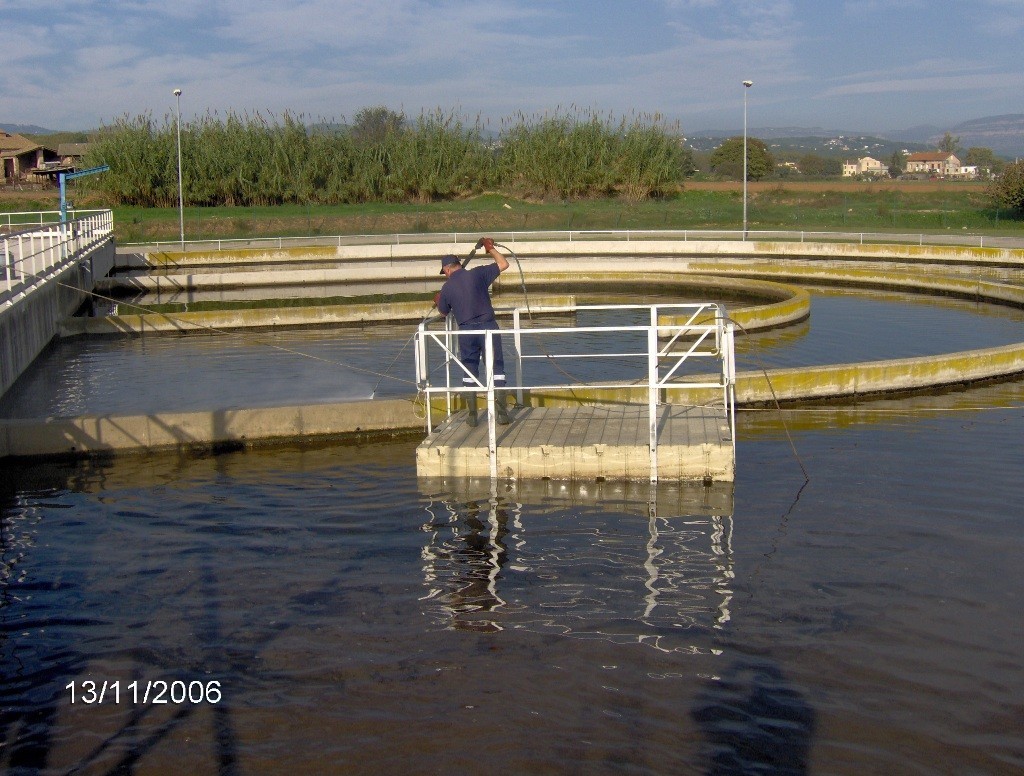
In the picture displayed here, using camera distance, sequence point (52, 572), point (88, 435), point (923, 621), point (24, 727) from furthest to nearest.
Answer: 1. point (88, 435)
2. point (52, 572)
3. point (923, 621)
4. point (24, 727)

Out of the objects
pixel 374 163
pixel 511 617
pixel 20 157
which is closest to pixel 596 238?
pixel 374 163

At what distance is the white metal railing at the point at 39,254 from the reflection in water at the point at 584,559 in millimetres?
8234

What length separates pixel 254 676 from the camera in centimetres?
666

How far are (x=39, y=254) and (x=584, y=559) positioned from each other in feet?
43.4

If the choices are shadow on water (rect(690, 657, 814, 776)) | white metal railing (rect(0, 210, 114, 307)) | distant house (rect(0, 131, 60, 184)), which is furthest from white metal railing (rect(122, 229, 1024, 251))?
distant house (rect(0, 131, 60, 184))

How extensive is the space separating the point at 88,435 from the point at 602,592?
22.0 feet

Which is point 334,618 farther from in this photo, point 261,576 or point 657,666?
point 657,666

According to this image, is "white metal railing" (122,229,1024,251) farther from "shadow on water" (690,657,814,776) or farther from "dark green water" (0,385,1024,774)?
"shadow on water" (690,657,814,776)

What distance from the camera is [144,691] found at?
6496mm

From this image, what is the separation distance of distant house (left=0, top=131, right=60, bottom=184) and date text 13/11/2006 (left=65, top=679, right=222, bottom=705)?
72414 mm

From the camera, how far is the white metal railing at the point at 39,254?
1546 centimetres

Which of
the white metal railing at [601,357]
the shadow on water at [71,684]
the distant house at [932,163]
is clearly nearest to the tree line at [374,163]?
the white metal railing at [601,357]

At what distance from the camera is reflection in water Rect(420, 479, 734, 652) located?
24.4 feet

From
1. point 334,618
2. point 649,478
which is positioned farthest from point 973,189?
point 334,618
